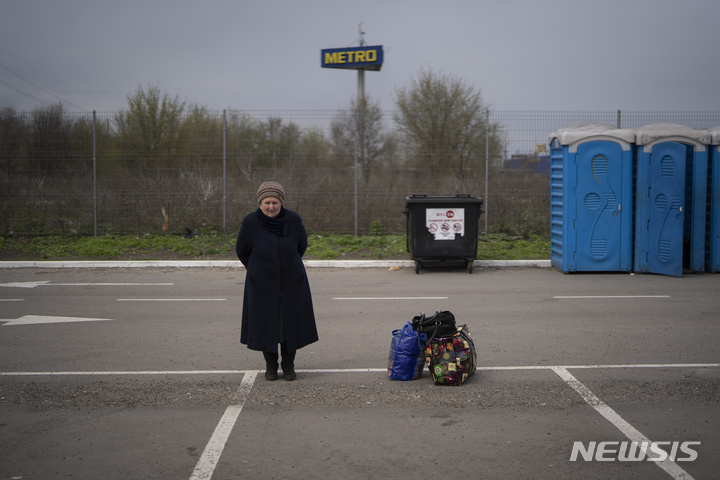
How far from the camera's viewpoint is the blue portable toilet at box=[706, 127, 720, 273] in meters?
12.5

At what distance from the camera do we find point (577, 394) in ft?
18.2

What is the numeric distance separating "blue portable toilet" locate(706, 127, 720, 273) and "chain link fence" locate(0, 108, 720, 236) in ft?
14.7

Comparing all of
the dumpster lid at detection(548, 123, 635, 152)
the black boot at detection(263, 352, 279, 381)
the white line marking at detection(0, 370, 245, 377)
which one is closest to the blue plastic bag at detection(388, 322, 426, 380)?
the black boot at detection(263, 352, 279, 381)

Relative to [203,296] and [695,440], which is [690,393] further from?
[203,296]

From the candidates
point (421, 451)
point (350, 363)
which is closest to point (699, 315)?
point (350, 363)

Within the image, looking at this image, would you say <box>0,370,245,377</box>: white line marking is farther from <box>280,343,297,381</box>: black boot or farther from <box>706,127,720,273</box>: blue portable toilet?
<box>706,127,720,273</box>: blue portable toilet

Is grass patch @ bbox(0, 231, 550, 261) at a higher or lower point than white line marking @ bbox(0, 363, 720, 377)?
higher

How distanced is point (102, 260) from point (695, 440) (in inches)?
515

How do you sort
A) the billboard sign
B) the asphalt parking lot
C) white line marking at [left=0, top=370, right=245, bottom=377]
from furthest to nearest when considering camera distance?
1. the billboard sign
2. white line marking at [left=0, top=370, right=245, bottom=377]
3. the asphalt parking lot

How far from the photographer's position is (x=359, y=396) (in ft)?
18.3

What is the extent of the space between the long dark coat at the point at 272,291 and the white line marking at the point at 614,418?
2.34m

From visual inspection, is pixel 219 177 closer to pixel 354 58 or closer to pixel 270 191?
pixel 270 191

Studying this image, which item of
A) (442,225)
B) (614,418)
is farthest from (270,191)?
(442,225)

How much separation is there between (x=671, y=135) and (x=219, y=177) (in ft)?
34.4
